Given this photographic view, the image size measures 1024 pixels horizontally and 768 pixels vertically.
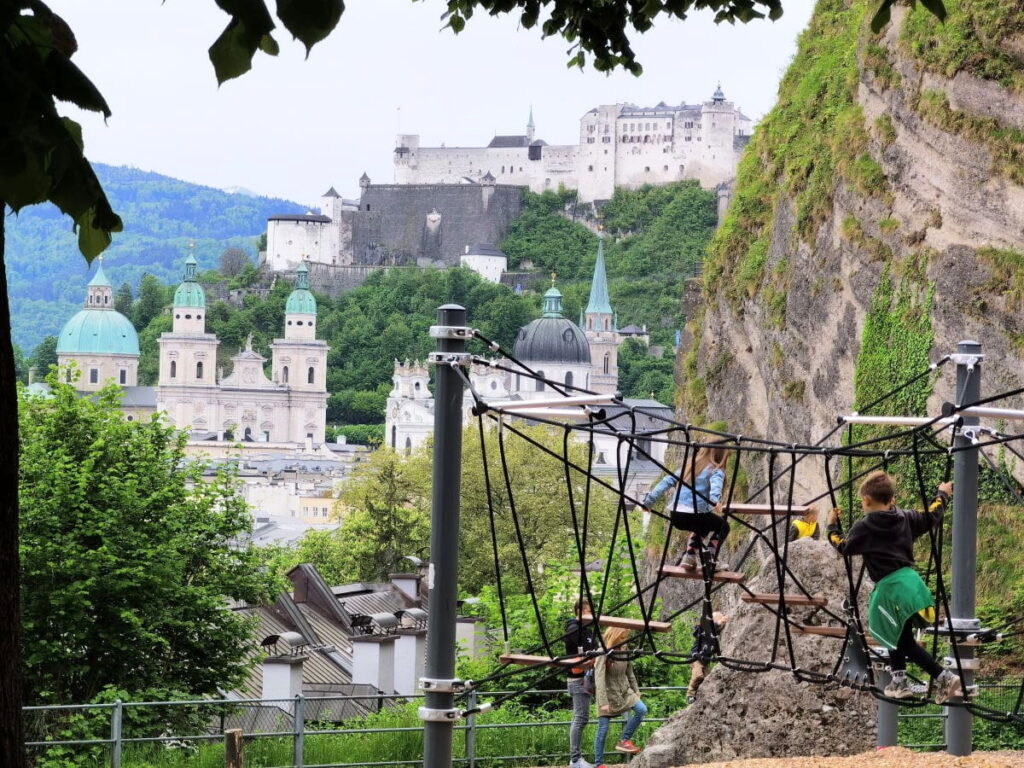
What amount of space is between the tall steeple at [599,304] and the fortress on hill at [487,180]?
23.4 ft

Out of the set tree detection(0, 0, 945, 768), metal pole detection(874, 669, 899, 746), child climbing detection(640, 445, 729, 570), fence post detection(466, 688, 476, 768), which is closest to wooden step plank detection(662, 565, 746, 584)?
child climbing detection(640, 445, 729, 570)

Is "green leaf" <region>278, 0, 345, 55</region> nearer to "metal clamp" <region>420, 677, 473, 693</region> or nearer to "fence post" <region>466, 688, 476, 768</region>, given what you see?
"metal clamp" <region>420, 677, 473, 693</region>

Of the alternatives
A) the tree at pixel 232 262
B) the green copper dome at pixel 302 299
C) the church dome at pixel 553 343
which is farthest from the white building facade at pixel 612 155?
the tree at pixel 232 262

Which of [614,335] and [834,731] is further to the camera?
[614,335]

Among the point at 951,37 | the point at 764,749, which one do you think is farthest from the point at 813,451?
the point at 951,37

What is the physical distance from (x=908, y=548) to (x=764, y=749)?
7.89 feet

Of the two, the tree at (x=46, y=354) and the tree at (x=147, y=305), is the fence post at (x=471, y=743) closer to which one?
the tree at (x=46, y=354)

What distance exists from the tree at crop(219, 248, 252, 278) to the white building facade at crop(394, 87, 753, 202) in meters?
24.8

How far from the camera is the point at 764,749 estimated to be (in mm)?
10469

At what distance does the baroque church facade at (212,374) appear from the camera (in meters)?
152

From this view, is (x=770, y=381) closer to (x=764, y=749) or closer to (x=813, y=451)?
(x=764, y=749)

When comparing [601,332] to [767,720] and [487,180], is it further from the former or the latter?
[767,720]

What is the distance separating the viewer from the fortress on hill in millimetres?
150000

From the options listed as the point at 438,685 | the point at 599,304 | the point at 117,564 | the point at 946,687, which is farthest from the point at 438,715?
the point at 599,304
